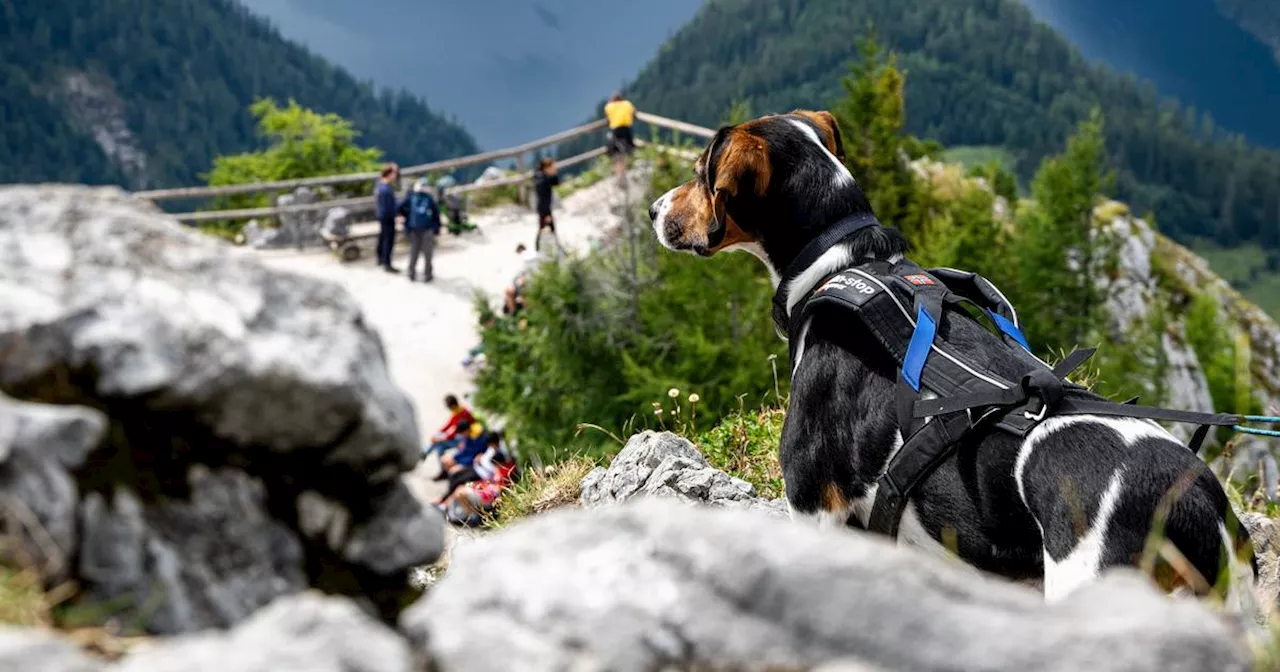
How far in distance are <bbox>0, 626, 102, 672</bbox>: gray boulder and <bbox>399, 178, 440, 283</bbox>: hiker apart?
21315mm

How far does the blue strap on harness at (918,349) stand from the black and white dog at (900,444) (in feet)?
0.38

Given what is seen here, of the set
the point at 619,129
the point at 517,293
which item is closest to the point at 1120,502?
the point at 517,293

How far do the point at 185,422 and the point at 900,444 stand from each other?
2.25 metres

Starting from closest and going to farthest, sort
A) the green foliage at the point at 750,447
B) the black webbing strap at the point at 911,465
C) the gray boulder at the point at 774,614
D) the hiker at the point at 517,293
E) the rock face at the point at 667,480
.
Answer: the gray boulder at the point at 774,614 < the black webbing strap at the point at 911,465 < the rock face at the point at 667,480 < the green foliage at the point at 750,447 < the hiker at the point at 517,293

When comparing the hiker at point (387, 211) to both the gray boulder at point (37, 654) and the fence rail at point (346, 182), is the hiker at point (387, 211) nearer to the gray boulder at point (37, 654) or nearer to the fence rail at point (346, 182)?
the fence rail at point (346, 182)

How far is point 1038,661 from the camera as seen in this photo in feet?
4.73

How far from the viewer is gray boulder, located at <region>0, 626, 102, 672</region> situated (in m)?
1.32

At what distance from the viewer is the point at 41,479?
1482 mm

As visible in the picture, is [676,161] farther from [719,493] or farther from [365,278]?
[719,493]

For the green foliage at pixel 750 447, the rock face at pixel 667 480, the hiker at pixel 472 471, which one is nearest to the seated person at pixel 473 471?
the hiker at pixel 472 471

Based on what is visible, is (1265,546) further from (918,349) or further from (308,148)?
(308,148)

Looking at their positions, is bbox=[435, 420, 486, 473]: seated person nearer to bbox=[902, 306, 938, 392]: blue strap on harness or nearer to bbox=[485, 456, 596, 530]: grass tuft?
bbox=[485, 456, 596, 530]: grass tuft

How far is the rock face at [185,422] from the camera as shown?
5.04ft

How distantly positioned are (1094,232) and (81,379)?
32.8 meters
